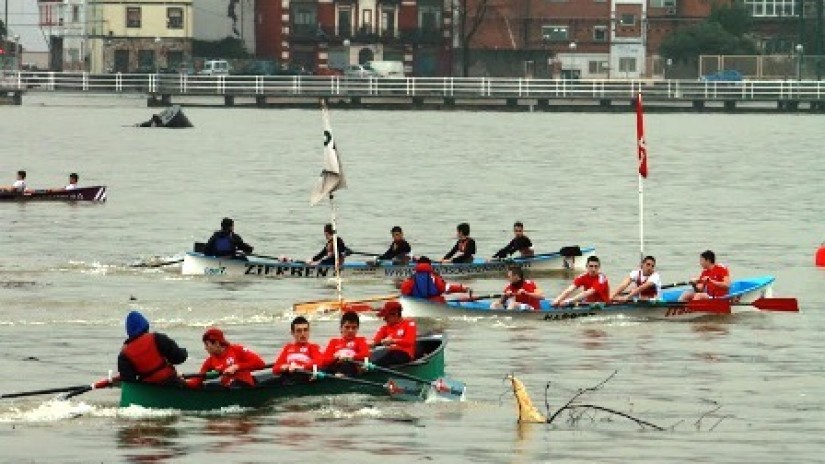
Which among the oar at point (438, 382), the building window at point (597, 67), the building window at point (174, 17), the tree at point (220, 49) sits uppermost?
the building window at point (174, 17)

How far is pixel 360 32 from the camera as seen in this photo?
167500 mm

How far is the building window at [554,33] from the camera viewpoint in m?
170

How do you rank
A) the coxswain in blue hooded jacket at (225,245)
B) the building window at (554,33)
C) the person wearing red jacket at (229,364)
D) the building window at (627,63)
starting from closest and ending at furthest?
the person wearing red jacket at (229,364) → the coxswain in blue hooded jacket at (225,245) → the building window at (554,33) → the building window at (627,63)

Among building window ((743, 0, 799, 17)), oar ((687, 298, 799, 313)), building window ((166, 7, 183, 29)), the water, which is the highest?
building window ((743, 0, 799, 17))

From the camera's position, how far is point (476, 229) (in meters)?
68.1

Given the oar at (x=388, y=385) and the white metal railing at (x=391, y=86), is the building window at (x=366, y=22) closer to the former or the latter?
the white metal railing at (x=391, y=86)

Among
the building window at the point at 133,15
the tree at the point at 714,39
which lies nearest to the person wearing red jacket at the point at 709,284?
the tree at the point at 714,39

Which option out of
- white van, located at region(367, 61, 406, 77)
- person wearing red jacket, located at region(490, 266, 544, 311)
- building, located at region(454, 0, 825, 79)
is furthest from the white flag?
building, located at region(454, 0, 825, 79)

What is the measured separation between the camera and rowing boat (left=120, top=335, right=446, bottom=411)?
28516mm

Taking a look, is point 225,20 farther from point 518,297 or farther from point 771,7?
point 518,297

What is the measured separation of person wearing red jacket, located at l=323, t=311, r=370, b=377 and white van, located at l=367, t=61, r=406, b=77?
423 ft

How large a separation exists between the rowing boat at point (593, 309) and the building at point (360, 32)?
410ft

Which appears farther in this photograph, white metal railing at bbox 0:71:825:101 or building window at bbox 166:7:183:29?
building window at bbox 166:7:183:29

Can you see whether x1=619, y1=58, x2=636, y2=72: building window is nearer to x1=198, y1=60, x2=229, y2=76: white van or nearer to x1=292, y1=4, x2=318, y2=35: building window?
x1=292, y1=4, x2=318, y2=35: building window
